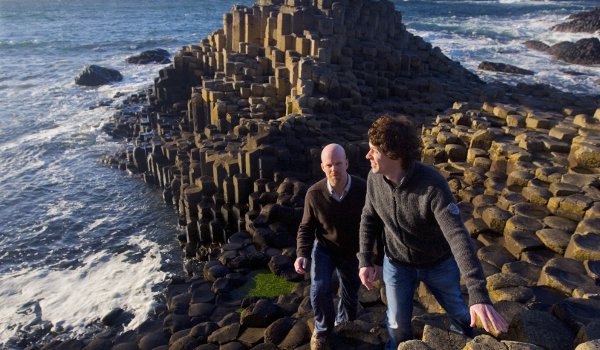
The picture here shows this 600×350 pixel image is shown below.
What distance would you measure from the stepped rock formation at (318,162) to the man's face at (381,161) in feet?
3.95

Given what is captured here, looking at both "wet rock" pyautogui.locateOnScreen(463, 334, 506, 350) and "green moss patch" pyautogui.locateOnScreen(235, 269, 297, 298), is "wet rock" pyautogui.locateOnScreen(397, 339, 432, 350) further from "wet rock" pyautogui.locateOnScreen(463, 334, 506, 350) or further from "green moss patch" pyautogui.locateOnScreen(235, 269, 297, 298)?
"green moss patch" pyautogui.locateOnScreen(235, 269, 297, 298)

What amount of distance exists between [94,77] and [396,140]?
928 inches

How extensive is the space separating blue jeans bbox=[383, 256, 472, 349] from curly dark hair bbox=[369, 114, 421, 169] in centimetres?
79

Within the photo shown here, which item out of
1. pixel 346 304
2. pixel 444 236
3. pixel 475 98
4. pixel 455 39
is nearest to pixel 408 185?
pixel 444 236

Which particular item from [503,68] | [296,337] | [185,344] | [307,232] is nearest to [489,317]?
[307,232]

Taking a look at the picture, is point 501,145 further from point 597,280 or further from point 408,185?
point 408,185

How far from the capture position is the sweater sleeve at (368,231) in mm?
3445

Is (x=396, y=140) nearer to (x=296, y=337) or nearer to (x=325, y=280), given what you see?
(x=325, y=280)

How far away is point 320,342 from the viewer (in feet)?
13.3

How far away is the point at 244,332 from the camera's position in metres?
5.31

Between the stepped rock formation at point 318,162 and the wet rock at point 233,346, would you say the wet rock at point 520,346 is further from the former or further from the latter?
the wet rock at point 233,346

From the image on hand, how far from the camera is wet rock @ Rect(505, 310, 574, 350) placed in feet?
10.6

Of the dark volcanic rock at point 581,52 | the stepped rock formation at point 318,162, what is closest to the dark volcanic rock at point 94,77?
the stepped rock formation at point 318,162

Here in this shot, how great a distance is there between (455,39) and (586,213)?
33219 millimetres
